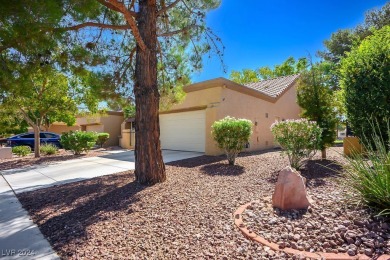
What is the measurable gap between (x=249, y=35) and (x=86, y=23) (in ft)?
26.7

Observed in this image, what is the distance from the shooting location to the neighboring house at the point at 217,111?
459 inches

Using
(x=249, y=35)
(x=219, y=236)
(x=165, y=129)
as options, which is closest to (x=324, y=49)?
(x=249, y=35)

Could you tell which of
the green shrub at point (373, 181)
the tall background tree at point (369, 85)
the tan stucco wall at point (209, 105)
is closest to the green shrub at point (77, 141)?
the tan stucco wall at point (209, 105)

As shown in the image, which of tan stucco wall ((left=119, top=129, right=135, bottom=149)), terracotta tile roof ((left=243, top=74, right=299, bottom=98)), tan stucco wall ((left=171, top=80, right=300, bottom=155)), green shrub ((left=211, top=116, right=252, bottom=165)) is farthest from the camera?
tan stucco wall ((left=119, top=129, right=135, bottom=149))

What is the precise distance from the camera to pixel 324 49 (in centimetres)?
2617

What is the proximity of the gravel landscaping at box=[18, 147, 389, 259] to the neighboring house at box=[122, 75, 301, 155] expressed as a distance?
6.12 metres

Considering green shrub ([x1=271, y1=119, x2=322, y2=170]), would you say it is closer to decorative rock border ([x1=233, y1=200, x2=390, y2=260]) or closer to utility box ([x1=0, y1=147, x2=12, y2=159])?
decorative rock border ([x1=233, y1=200, x2=390, y2=260])

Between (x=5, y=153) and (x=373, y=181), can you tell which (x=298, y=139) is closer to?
(x=373, y=181)

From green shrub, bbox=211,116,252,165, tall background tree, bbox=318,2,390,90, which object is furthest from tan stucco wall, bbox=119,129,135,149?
tall background tree, bbox=318,2,390,90

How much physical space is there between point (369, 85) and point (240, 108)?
6.59 metres

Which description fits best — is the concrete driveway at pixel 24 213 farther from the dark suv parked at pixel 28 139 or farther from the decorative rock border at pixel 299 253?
the dark suv parked at pixel 28 139

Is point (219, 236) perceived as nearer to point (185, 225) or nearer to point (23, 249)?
point (185, 225)

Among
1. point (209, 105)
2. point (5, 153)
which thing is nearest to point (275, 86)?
point (209, 105)

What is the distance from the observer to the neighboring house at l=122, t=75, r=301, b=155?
1165 centimetres
